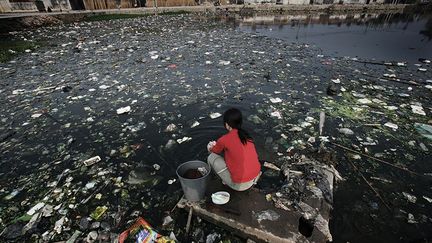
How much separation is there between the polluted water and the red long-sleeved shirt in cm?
47

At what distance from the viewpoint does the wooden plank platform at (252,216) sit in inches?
93.3

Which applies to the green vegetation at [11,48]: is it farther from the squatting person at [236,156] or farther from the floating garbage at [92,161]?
the squatting person at [236,156]

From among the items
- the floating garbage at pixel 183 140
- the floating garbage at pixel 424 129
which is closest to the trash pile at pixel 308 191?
the floating garbage at pixel 183 140

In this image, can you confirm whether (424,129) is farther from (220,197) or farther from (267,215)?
(220,197)

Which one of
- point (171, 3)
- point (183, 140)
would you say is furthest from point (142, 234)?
point (171, 3)

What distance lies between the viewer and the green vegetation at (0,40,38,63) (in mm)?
8667

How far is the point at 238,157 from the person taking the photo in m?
2.51

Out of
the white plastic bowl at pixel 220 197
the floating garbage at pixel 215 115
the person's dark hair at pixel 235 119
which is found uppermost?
the person's dark hair at pixel 235 119

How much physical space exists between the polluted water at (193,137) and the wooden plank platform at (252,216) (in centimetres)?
10

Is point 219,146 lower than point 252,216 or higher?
higher

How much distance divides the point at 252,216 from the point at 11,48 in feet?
39.9

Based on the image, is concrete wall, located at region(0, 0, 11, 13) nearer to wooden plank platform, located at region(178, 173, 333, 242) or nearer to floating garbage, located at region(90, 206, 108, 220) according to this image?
floating garbage, located at region(90, 206, 108, 220)

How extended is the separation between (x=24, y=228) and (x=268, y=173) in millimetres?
3101

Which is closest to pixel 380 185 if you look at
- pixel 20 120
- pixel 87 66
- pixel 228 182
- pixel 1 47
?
pixel 228 182
